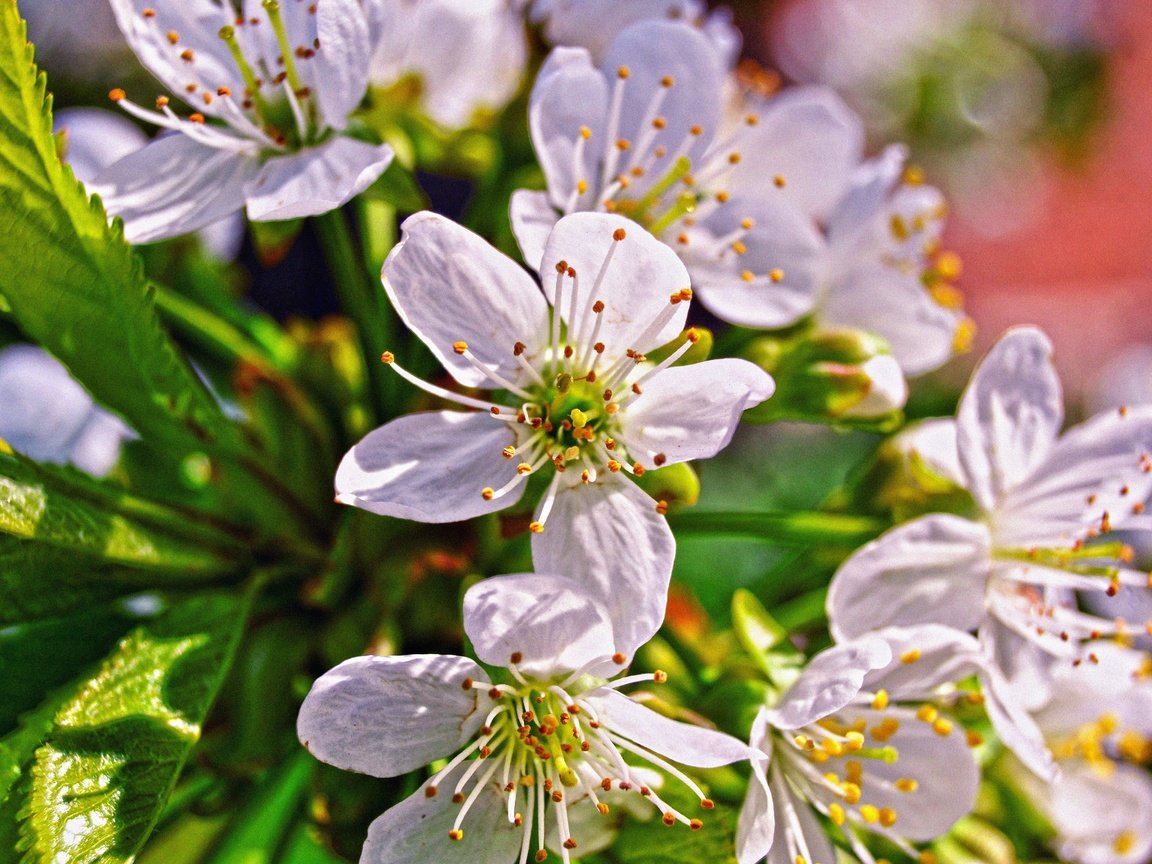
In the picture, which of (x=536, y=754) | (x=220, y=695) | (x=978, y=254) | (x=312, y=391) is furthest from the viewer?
(x=978, y=254)

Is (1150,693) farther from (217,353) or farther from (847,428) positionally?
(217,353)

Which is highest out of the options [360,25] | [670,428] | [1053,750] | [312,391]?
[360,25]

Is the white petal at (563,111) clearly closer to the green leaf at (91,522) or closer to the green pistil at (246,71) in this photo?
the green pistil at (246,71)

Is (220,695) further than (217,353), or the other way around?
(217,353)

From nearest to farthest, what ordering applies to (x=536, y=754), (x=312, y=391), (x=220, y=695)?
(x=536, y=754) → (x=220, y=695) → (x=312, y=391)

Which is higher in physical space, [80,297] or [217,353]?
[80,297]

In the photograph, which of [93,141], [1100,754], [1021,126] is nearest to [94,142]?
[93,141]

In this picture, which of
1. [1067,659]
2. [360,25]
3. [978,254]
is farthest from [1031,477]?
[978,254]

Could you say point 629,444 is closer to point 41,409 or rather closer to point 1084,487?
point 1084,487
